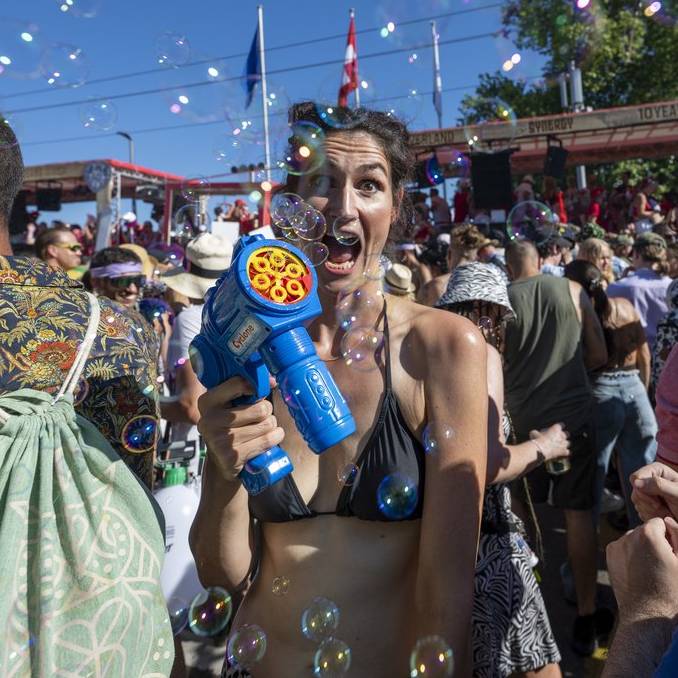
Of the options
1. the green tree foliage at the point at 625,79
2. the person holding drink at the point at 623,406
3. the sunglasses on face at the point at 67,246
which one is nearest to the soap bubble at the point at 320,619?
the person holding drink at the point at 623,406

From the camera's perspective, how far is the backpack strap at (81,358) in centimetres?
117

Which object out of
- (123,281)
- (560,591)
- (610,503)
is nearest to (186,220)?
(123,281)

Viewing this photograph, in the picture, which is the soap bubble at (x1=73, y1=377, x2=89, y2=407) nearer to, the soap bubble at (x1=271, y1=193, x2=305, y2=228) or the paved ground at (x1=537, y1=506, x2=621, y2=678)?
the soap bubble at (x1=271, y1=193, x2=305, y2=228)

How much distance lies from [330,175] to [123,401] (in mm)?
745

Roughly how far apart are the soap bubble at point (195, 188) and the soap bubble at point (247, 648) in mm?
1619

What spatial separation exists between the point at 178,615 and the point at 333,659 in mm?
734

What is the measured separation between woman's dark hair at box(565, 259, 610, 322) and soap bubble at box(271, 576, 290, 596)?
339 centimetres

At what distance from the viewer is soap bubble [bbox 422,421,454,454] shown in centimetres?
136

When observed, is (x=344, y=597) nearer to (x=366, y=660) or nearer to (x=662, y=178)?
(x=366, y=660)

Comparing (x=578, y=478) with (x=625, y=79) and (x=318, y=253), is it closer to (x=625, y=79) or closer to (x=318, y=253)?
(x=318, y=253)

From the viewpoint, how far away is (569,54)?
504 centimetres

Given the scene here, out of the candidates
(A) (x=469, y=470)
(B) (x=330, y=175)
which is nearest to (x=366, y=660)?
(A) (x=469, y=470)

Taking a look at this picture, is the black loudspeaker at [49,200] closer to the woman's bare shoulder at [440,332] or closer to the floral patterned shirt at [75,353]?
the floral patterned shirt at [75,353]

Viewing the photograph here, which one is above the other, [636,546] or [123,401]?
[123,401]
